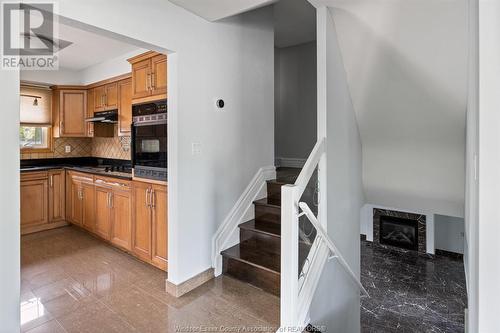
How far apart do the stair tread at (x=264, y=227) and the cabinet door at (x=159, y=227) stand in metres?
0.79

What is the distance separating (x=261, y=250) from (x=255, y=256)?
0.40 feet

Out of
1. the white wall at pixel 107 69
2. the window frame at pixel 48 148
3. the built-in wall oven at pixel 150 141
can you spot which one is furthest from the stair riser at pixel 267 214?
the window frame at pixel 48 148

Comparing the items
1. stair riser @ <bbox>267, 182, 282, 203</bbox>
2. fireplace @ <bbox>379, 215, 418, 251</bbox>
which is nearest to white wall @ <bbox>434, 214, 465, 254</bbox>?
fireplace @ <bbox>379, 215, 418, 251</bbox>

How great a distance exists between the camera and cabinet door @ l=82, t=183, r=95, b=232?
381 cm

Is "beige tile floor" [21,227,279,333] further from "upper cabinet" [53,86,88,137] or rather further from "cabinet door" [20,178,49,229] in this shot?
"upper cabinet" [53,86,88,137]

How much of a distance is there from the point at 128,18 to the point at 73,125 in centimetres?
333

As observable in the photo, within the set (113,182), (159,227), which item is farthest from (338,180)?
(113,182)

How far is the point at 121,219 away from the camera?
3293 mm

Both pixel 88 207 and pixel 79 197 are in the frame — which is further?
pixel 79 197

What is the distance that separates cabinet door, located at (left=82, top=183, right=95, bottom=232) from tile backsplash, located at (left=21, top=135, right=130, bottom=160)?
811 mm

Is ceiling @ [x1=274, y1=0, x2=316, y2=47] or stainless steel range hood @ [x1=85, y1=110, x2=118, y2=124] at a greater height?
ceiling @ [x1=274, y1=0, x2=316, y2=47]

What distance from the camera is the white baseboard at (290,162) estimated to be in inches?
190

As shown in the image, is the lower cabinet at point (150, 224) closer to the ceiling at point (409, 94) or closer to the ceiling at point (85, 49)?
the ceiling at point (85, 49)

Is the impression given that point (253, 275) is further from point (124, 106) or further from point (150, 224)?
point (124, 106)
